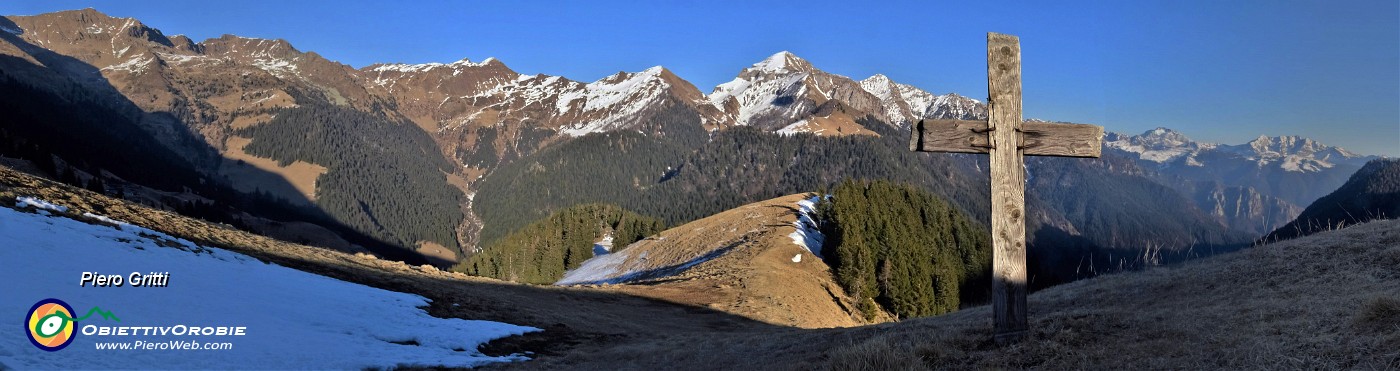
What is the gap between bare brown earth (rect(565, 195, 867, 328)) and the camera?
155 feet

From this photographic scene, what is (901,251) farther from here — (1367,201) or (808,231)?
(1367,201)

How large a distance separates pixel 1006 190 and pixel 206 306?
72.9 ft

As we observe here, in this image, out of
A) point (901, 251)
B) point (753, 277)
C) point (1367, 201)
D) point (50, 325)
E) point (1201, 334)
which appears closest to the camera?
point (1201, 334)

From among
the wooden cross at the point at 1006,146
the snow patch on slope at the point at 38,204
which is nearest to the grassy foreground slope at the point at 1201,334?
the wooden cross at the point at 1006,146

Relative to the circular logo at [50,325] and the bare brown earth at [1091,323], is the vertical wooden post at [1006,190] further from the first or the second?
the circular logo at [50,325]

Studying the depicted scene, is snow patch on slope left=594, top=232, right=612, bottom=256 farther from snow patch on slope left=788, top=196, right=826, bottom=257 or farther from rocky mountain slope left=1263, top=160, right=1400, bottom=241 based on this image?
rocky mountain slope left=1263, top=160, right=1400, bottom=241

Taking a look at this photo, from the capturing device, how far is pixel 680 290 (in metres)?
51.7

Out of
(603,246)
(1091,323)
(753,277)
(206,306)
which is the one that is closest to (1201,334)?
(1091,323)

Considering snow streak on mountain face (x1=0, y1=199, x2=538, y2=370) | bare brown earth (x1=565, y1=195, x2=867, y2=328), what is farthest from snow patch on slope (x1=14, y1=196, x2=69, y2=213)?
bare brown earth (x1=565, y1=195, x2=867, y2=328)

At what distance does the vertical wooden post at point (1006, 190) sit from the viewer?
386 inches

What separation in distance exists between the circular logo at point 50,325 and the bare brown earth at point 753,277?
111 ft

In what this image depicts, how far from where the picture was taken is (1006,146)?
394 inches

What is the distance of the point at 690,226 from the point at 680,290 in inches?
1638

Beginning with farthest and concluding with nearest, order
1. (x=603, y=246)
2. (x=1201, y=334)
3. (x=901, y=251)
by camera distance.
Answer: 1. (x=603, y=246)
2. (x=901, y=251)
3. (x=1201, y=334)
